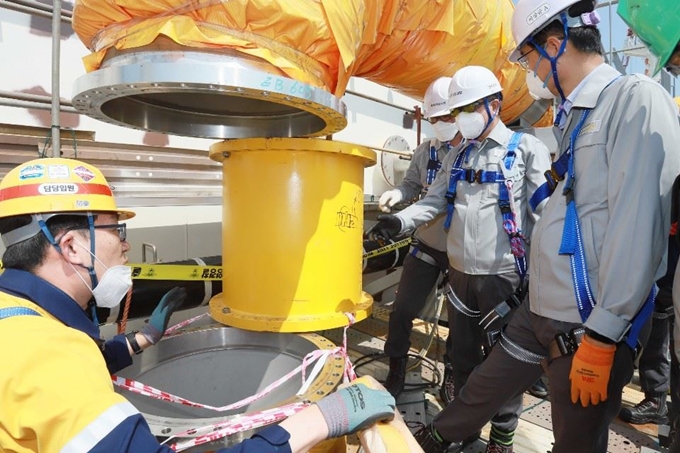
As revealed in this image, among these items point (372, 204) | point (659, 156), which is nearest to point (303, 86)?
point (659, 156)

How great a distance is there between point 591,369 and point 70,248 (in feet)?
4.64

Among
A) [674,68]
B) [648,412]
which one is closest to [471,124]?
[674,68]

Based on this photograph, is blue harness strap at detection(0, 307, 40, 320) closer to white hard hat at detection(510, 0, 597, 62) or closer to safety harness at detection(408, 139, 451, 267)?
white hard hat at detection(510, 0, 597, 62)

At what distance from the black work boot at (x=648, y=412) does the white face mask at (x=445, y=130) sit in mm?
1768

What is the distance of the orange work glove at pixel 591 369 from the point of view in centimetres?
117

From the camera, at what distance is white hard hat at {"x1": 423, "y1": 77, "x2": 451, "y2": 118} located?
2537 millimetres

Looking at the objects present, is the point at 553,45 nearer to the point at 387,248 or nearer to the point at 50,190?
the point at 50,190

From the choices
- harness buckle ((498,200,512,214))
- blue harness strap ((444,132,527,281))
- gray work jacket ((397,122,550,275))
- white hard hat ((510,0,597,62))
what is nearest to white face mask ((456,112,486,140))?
gray work jacket ((397,122,550,275))

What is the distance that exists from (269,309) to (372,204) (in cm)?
241

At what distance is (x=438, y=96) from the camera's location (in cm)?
256

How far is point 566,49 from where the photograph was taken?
4.53 ft

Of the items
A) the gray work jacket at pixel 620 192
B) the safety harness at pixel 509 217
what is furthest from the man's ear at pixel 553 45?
the safety harness at pixel 509 217

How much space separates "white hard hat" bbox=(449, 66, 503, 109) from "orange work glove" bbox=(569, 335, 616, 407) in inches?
50.7

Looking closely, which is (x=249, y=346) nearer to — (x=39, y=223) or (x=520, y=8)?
(x=39, y=223)
